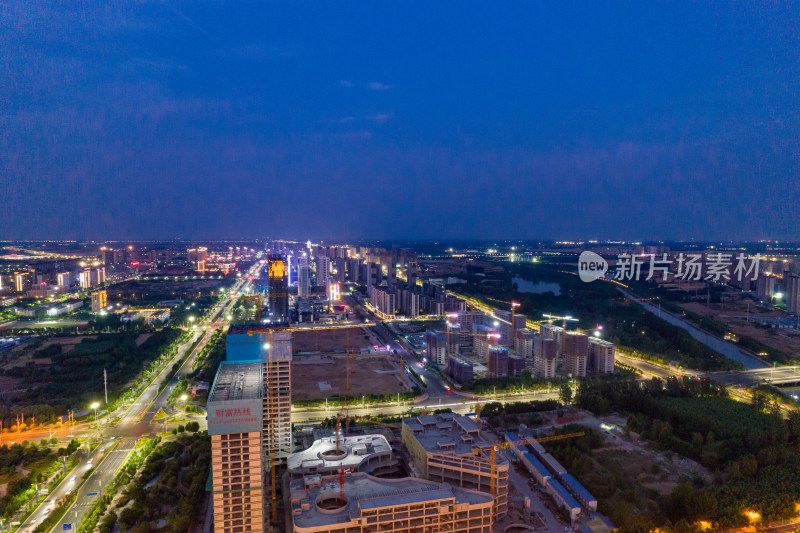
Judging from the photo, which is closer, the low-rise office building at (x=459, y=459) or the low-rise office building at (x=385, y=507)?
the low-rise office building at (x=385, y=507)

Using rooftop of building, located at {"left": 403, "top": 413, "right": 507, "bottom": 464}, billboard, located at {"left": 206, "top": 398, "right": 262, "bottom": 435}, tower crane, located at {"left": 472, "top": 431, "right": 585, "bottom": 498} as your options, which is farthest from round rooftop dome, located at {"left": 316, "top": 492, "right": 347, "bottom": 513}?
tower crane, located at {"left": 472, "top": 431, "right": 585, "bottom": 498}

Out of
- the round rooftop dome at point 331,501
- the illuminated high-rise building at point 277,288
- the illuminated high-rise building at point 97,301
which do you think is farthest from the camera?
the illuminated high-rise building at point 97,301

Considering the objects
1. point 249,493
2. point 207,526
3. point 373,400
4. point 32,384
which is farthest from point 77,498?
point 32,384

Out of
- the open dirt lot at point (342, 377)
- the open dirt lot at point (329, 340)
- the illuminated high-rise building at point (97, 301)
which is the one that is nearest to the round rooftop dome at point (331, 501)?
the open dirt lot at point (342, 377)

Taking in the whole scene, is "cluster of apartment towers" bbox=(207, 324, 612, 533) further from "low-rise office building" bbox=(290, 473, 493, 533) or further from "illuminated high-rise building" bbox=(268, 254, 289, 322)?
"illuminated high-rise building" bbox=(268, 254, 289, 322)

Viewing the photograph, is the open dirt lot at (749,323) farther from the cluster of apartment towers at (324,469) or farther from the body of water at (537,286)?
the cluster of apartment towers at (324,469)

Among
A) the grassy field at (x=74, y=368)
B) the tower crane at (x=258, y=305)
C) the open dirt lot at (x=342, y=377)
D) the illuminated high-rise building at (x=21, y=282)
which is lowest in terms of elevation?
the open dirt lot at (x=342, y=377)

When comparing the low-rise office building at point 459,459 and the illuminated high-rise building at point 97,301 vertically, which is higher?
the illuminated high-rise building at point 97,301
